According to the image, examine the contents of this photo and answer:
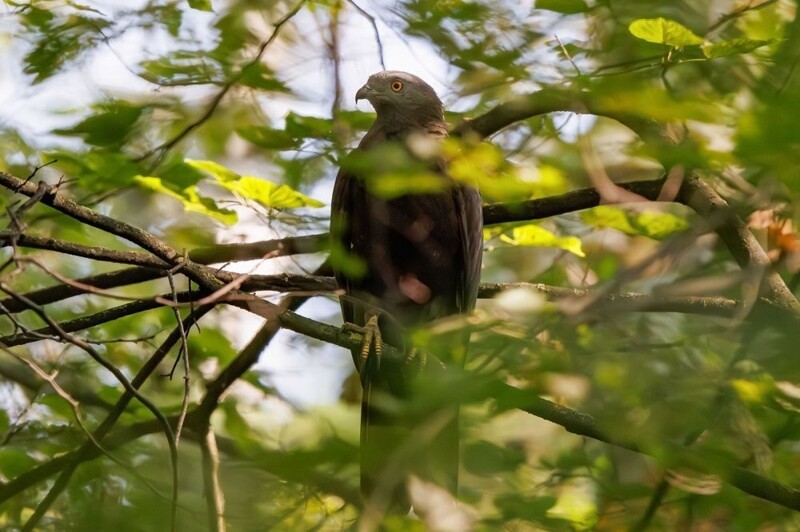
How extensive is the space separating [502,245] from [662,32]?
2243mm

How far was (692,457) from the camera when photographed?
1.47m

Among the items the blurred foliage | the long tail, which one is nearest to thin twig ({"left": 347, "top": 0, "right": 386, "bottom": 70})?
the blurred foliage

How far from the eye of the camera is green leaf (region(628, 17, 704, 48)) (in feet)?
6.81

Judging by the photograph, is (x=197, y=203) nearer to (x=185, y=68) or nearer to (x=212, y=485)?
(x=185, y=68)

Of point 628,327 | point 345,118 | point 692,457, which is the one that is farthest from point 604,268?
point 692,457

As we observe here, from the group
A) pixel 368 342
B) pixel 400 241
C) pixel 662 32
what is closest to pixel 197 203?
pixel 368 342

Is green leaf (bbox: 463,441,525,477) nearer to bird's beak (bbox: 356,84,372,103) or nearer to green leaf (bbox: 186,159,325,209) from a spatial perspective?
green leaf (bbox: 186,159,325,209)

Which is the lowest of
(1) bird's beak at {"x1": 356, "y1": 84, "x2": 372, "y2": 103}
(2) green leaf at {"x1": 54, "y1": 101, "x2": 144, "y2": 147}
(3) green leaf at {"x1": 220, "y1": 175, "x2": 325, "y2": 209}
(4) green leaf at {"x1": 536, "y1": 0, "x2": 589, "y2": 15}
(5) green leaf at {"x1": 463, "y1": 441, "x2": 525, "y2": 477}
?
(1) bird's beak at {"x1": 356, "y1": 84, "x2": 372, "y2": 103}

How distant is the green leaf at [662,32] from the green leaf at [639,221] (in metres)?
1.11

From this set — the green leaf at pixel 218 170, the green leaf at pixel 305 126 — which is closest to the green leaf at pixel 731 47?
the green leaf at pixel 305 126

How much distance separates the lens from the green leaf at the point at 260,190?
2.96 meters

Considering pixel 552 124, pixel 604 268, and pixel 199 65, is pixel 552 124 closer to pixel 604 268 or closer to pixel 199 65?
pixel 604 268

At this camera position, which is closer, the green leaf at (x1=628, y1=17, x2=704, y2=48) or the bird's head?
the green leaf at (x1=628, y1=17, x2=704, y2=48)

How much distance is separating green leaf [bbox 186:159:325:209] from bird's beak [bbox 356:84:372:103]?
5.18ft
